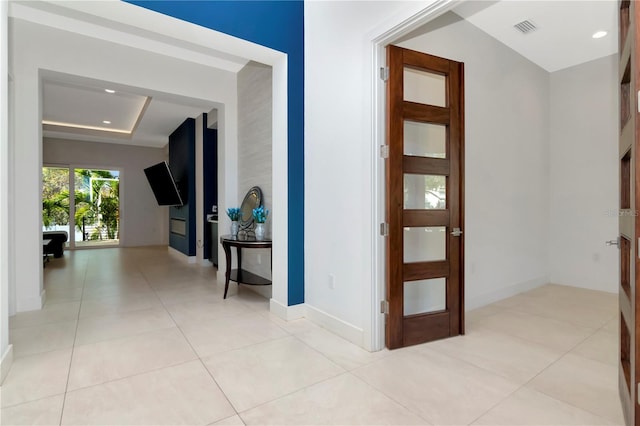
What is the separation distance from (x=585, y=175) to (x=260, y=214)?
14.7ft

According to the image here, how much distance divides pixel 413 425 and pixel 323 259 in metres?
1.59

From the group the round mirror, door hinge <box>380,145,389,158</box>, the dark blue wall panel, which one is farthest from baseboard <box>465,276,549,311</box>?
the dark blue wall panel

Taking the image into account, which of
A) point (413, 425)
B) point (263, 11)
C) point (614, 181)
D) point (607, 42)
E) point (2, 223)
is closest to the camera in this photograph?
point (413, 425)

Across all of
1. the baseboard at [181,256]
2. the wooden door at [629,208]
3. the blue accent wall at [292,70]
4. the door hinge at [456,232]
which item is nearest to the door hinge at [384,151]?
the door hinge at [456,232]

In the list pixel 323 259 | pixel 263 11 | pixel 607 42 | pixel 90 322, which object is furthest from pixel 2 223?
pixel 607 42

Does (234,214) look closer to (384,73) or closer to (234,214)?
(234,214)

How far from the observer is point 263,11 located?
299cm

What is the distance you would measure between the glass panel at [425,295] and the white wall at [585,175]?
3.13 m

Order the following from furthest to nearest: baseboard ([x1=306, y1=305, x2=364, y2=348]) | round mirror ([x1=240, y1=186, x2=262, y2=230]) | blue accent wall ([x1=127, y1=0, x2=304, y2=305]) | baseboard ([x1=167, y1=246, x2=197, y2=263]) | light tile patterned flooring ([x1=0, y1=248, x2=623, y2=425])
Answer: baseboard ([x1=167, y1=246, x2=197, y2=263]) → round mirror ([x1=240, y1=186, x2=262, y2=230]) → blue accent wall ([x1=127, y1=0, x2=304, y2=305]) → baseboard ([x1=306, y1=305, x2=364, y2=348]) → light tile patterned flooring ([x1=0, y1=248, x2=623, y2=425])

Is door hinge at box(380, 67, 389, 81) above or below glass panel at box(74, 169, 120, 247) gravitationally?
above

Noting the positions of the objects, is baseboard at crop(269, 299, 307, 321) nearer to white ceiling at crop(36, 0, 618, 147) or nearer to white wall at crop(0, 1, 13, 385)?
white wall at crop(0, 1, 13, 385)

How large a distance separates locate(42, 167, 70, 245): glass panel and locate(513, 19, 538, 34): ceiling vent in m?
10.4

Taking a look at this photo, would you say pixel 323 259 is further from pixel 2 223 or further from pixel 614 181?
pixel 614 181

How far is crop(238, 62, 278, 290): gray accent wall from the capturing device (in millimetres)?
4008
